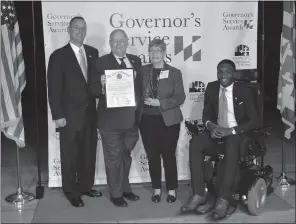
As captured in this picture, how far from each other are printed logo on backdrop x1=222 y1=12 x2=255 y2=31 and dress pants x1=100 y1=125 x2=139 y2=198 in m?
1.58

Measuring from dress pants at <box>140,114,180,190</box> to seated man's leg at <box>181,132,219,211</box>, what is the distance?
24 centimetres

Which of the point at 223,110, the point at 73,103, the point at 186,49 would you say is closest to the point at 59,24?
the point at 73,103

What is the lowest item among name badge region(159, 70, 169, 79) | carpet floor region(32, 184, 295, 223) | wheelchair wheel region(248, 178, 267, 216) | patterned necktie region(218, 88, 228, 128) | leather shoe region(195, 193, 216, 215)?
carpet floor region(32, 184, 295, 223)

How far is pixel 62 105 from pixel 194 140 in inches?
52.1

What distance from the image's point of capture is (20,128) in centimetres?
468

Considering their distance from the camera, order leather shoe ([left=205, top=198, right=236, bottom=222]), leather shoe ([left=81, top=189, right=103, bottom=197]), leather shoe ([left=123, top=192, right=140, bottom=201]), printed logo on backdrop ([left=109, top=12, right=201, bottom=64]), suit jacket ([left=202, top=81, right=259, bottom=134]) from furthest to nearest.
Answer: printed logo on backdrop ([left=109, top=12, right=201, bottom=64]) < leather shoe ([left=81, top=189, right=103, bottom=197]) < leather shoe ([left=123, top=192, right=140, bottom=201]) < suit jacket ([left=202, top=81, right=259, bottom=134]) < leather shoe ([left=205, top=198, right=236, bottom=222])

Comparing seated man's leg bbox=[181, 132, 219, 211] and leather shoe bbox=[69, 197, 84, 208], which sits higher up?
seated man's leg bbox=[181, 132, 219, 211]

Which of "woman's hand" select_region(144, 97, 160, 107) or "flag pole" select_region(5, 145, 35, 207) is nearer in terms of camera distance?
"woman's hand" select_region(144, 97, 160, 107)

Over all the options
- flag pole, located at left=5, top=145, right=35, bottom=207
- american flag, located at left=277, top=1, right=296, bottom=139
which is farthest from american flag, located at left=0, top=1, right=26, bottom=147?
american flag, located at left=277, top=1, right=296, bottom=139

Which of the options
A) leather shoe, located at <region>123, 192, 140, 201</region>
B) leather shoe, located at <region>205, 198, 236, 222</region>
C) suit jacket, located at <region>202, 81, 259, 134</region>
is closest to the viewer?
leather shoe, located at <region>205, 198, 236, 222</region>

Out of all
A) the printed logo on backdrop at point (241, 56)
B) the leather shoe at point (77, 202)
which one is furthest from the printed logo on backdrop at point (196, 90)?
the leather shoe at point (77, 202)

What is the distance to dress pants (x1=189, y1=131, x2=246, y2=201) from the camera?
4051 mm

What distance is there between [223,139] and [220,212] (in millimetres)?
676

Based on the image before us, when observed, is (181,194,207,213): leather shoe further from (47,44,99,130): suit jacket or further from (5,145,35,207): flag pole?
Result: (5,145,35,207): flag pole
